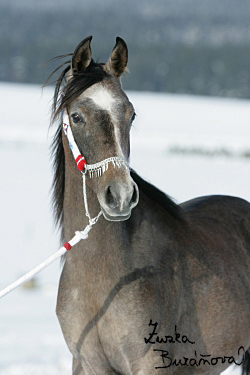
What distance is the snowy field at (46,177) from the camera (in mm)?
5758

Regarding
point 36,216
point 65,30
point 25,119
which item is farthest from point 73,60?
point 65,30

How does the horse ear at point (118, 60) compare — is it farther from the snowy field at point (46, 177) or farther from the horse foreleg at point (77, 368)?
the horse foreleg at point (77, 368)

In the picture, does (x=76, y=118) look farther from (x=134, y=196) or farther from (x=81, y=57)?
(x=134, y=196)

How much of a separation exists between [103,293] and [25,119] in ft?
73.1

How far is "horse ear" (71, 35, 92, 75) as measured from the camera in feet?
9.49

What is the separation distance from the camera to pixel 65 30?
65312 mm

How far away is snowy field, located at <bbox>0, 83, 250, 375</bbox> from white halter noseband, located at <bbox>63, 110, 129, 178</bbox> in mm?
496

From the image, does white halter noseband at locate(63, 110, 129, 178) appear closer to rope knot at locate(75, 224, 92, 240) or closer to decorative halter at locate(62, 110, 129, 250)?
decorative halter at locate(62, 110, 129, 250)

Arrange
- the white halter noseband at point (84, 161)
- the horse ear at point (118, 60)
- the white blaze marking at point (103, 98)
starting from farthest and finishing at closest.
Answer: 1. the horse ear at point (118, 60)
2. the white blaze marking at point (103, 98)
3. the white halter noseband at point (84, 161)

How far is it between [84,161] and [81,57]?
596 millimetres

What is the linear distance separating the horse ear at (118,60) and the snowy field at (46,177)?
367 mm
